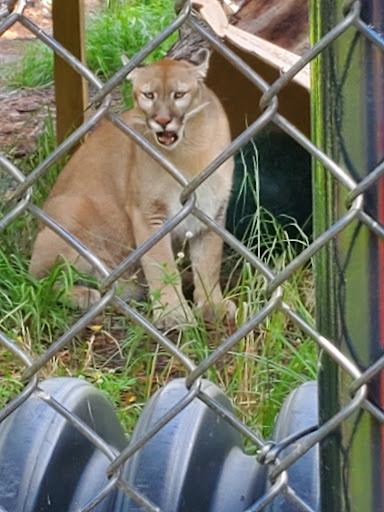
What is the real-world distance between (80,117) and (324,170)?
313 centimetres

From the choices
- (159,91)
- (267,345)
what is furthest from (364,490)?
(159,91)

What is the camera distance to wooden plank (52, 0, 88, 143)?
417cm

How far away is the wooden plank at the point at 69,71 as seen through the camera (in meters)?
4.17

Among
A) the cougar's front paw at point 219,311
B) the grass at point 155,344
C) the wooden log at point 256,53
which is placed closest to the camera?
the grass at point 155,344

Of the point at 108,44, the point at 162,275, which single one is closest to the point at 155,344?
the point at 162,275

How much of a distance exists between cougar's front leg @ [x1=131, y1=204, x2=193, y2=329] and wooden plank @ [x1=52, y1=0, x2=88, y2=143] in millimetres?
511

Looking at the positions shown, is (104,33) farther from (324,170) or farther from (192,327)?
(324,170)

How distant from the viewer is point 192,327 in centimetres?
316

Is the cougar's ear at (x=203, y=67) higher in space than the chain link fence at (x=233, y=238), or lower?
lower

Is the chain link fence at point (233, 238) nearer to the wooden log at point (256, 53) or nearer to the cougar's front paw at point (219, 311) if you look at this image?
the cougar's front paw at point (219, 311)

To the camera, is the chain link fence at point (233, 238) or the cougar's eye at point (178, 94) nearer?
the chain link fence at point (233, 238)

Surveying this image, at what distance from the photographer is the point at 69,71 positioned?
4.26m

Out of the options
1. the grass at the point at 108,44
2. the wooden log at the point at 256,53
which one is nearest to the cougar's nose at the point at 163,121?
the wooden log at the point at 256,53

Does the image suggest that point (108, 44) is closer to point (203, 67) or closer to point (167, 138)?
point (203, 67)
